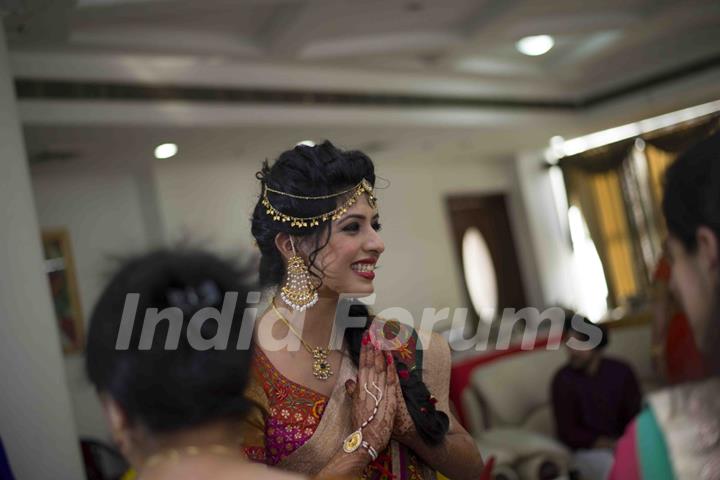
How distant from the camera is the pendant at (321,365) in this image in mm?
1669

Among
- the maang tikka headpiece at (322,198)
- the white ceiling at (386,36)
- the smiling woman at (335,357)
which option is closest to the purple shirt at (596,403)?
the white ceiling at (386,36)

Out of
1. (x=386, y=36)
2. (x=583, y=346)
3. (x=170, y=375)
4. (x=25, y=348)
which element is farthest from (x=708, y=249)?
(x=386, y=36)

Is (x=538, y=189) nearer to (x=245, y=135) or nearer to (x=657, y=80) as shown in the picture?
(x=657, y=80)

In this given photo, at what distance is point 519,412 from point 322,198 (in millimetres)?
3901

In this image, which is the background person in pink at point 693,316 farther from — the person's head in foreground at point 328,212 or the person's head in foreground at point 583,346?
the person's head in foreground at point 583,346

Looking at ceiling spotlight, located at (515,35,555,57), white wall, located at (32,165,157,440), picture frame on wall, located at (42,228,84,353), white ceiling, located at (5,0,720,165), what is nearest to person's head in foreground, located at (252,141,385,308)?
white ceiling, located at (5,0,720,165)

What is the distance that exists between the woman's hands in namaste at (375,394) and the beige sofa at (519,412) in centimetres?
264

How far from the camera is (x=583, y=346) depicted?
437 centimetres

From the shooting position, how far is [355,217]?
1.62 metres

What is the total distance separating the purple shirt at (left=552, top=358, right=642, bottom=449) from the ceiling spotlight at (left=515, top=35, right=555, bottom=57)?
9.75 ft

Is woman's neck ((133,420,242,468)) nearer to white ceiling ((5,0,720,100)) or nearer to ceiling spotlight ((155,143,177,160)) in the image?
white ceiling ((5,0,720,100))

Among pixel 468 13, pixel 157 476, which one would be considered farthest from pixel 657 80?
pixel 157 476

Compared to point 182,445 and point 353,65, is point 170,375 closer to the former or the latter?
point 182,445

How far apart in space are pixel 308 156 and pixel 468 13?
14.2ft
